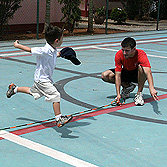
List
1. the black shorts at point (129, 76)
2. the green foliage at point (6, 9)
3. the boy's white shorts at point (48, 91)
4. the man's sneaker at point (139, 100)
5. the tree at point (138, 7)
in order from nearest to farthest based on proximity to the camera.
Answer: the boy's white shorts at point (48, 91), the man's sneaker at point (139, 100), the black shorts at point (129, 76), the green foliage at point (6, 9), the tree at point (138, 7)

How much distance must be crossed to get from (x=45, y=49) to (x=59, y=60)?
538cm

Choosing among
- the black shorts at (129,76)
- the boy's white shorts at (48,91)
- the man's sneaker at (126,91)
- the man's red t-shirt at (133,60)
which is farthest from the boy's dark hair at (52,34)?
the man's sneaker at (126,91)

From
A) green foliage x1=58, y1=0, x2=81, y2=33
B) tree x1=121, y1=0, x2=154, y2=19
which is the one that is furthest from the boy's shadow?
tree x1=121, y1=0, x2=154, y2=19

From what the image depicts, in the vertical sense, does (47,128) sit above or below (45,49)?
below

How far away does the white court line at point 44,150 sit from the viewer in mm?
3816

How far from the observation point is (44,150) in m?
4.11

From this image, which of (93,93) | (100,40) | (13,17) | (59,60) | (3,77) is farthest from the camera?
(13,17)

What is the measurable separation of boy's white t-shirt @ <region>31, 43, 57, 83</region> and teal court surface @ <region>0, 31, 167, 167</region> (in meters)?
0.67

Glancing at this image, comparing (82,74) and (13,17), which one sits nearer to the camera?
(82,74)

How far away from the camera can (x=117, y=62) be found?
593cm

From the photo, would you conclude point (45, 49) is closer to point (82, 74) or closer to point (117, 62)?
point (117, 62)

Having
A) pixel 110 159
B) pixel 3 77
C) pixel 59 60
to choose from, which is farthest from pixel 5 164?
pixel 59 60

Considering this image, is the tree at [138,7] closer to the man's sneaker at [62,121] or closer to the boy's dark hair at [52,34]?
the boy's dark hair at [52,34]

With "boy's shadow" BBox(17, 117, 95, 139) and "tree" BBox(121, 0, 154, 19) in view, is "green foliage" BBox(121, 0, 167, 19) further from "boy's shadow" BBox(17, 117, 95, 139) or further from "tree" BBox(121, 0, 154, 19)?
"boy's shadow" BBox(17, 117, 95, 139)
